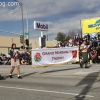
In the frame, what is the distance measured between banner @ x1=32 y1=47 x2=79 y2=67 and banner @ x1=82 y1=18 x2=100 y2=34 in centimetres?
1473

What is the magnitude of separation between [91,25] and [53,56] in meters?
16.8

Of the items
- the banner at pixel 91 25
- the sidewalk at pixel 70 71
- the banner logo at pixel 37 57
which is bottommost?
the sidewalk at pixel 70 71

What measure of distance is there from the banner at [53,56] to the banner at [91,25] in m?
14.7

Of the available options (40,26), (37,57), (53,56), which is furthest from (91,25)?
(37,57)

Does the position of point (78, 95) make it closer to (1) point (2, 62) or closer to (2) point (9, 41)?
(1) point (2, 62)

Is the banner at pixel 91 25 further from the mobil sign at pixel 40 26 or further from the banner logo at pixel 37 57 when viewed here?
the banner logo at pixel 37 57

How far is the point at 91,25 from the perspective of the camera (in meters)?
30.4

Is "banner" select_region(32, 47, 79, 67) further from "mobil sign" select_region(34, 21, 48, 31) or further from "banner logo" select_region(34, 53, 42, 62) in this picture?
"mobil sign" select_region(34, 21, 48, 31)

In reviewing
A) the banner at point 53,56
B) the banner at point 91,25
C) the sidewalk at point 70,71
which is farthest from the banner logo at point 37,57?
the banner at point 91,25

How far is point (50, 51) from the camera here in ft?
48.4

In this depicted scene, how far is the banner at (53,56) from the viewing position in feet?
46.9

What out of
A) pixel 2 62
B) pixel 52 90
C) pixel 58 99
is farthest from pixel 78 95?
pixel 2 62

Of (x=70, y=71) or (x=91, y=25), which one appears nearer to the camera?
(x=70, y=71)

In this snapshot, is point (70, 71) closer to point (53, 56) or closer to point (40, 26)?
point (53, 56)
